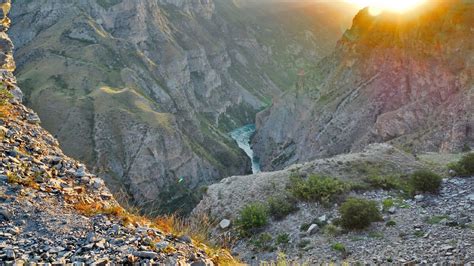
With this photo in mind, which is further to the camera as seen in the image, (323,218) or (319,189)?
(319,189)

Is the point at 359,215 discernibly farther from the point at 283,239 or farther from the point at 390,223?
the point at 283,239

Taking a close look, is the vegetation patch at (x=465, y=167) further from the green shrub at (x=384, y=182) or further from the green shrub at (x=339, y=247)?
the green shrub at (x=339, y=247)

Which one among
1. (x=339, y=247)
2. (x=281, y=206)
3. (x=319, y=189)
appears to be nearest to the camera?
(x=339, y=247)

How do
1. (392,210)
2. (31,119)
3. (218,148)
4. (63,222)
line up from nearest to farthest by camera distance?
(63,222) → (31,119) → (392,210) → (218,148)

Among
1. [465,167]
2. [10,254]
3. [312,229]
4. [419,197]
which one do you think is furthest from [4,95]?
[465,167]

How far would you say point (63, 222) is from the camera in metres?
9.48

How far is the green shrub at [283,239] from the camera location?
21419 mm

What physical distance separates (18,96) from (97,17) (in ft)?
463

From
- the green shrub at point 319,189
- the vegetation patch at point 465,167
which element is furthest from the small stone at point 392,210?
the vegetation patch at point 465,167

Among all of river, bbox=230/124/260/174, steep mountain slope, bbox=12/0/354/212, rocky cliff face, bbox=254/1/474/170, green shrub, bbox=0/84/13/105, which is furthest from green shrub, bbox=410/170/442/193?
river, bbox=230/124/260/174

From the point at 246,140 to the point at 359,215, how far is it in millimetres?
138849

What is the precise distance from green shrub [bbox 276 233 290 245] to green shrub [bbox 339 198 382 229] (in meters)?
2.87

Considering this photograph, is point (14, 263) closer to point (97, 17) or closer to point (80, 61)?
point (80, 61)

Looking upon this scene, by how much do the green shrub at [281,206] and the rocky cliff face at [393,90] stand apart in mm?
27564
